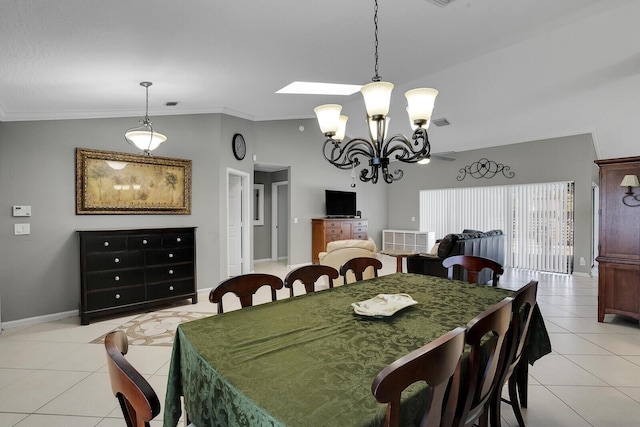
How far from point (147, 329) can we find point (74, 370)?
0.92 meters

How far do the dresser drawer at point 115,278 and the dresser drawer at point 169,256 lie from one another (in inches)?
7.0

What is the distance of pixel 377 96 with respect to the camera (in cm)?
209

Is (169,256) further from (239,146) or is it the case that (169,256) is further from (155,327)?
(239,146)

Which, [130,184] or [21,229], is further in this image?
[130,184]

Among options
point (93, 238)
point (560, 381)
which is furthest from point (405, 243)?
point (93, 238)

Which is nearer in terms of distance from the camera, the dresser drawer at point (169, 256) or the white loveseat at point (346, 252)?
the dresser drawer at point (169, 256)

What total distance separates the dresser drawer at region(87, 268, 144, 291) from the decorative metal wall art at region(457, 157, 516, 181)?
7343 millimetres

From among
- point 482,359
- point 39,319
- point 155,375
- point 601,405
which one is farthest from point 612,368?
point 39,319

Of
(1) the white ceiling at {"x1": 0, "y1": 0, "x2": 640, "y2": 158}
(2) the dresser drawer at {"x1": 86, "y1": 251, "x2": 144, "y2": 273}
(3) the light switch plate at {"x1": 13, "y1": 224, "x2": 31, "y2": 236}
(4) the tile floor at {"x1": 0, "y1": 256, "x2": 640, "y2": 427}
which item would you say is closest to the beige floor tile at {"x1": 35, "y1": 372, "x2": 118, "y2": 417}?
(4) the tile floor at {"x1": 0, "y1": 256, "x2": 640, "y2": 427}

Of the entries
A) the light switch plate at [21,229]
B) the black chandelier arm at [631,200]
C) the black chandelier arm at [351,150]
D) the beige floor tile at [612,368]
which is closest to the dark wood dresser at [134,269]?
the light switch plate at [21,229]

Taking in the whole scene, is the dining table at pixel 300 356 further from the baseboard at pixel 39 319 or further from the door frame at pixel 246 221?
the door frame at pixel 246 221

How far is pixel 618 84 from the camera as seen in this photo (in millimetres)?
4750

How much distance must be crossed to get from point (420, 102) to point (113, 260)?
3730 millimetres

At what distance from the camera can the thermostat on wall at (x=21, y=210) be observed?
3.70 m
